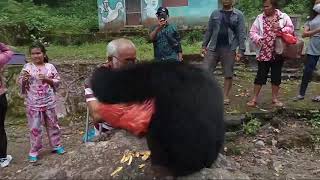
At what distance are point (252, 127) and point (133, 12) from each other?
9045 millimetres

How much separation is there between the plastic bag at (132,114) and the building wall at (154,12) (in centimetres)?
1078

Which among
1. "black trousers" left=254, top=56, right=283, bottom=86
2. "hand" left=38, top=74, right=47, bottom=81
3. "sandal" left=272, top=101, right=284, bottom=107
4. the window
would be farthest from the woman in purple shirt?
the window

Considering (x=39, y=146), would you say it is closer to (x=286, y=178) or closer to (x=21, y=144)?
(x=21, y=144)

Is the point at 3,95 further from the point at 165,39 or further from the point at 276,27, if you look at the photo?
the point at 276,27

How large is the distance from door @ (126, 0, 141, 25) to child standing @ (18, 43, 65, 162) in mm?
9181

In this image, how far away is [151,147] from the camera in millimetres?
2998

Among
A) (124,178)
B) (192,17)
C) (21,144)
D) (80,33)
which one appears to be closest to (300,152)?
(124,178)

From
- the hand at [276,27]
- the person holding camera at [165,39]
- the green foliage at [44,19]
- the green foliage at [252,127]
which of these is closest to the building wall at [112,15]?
the green foliage at [44,19]

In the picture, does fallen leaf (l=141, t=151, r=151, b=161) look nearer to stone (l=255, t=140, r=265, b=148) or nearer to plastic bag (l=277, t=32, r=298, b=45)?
stone (l=255, t=140, r=265, b=148)

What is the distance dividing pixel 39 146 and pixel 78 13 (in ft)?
43.9

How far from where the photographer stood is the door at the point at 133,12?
1409cm

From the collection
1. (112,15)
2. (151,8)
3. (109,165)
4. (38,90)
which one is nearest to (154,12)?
(151,8)

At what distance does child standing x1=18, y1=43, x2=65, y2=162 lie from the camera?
4.95 meters

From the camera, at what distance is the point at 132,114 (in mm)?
2797
